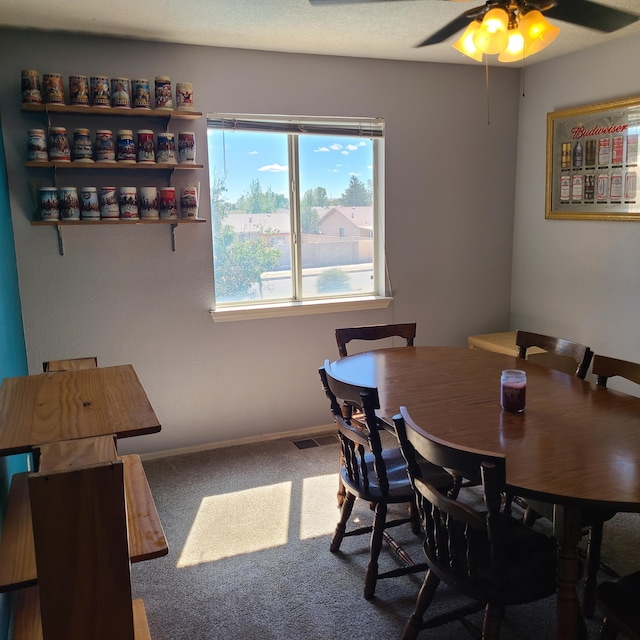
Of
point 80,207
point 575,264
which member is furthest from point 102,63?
point 575,264

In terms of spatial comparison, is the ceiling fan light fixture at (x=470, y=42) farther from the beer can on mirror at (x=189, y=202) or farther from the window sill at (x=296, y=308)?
the window sill at (x=296, y=308)

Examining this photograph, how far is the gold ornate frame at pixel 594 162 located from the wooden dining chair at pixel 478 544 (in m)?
2.31

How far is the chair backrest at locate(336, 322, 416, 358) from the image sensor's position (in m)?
2.88

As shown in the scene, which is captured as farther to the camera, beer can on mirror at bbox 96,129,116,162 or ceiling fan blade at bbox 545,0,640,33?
beer can on mirror at bbox 96,129,116,162

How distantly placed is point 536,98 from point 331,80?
1.41 m

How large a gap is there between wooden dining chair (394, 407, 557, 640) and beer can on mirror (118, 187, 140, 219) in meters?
2.08

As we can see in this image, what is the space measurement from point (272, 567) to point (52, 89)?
2.45 metres

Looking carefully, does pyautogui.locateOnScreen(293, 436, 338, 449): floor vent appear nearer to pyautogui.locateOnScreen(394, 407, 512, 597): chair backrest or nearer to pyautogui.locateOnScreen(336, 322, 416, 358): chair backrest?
pyautogui.locateOnScreen(336, 322, 416, 358): chair backrest

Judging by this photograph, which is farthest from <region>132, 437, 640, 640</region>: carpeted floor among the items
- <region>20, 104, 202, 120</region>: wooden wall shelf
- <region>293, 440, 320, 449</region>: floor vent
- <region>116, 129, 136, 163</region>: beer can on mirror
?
<region>20, 104, 202, 120</region>: wooden wall shelf

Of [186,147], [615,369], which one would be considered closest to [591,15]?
[615,369]

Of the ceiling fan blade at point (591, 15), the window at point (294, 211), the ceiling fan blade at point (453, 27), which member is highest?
the ceiling fan blade at point (591, 15)

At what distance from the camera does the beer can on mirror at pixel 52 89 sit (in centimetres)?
282

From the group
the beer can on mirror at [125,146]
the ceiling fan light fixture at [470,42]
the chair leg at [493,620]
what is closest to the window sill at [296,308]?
the beer can on mirror at [125,146]

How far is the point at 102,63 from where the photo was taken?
3.03 metres
